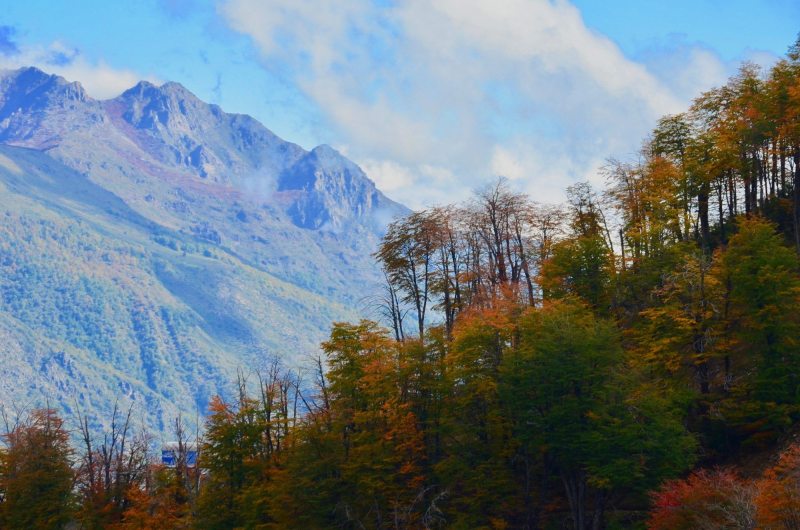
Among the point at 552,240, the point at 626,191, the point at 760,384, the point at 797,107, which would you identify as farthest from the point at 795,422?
the point at 626,191

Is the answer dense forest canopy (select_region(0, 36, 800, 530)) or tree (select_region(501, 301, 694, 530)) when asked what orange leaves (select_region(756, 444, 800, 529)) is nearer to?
dense forest canopy (select_region(0, 36, 800, 530))

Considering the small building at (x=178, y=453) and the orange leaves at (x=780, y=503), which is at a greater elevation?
the orange leaves at (x=780, y=503)

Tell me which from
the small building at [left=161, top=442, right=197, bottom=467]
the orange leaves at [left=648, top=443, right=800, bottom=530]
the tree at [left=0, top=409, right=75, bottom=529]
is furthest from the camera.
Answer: the small building at [left=161, top=442, right=197, bottom=467]

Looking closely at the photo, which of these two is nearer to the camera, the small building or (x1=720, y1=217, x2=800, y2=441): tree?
(x1=720, y1=217, x2=800, y2=441): tree

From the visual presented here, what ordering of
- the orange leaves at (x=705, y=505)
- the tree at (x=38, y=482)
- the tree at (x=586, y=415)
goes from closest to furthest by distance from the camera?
the orange leaves at (x=705, y=505) < the tree at (x=586, y=415) < the tree at (x=38, y=482)

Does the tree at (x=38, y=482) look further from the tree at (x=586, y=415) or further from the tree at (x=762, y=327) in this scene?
the tree at (x=762, y=327)

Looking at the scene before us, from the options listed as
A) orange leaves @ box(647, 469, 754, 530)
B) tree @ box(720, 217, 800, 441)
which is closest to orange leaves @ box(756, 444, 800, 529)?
orange leaves @ box(647, 469, 754, 530)

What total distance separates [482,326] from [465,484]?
11.4m

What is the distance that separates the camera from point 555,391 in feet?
183

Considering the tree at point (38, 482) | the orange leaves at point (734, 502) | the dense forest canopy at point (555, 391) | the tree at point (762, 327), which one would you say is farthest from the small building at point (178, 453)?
the tree at point (762, 327)

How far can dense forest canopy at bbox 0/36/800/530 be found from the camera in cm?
5134

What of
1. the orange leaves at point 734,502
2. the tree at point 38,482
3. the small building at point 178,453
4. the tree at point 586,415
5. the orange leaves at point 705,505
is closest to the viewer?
the orange leaves at point 734,502

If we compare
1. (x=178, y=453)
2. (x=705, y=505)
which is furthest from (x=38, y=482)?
(x=705, y=505)

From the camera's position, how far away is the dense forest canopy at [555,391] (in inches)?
2021
